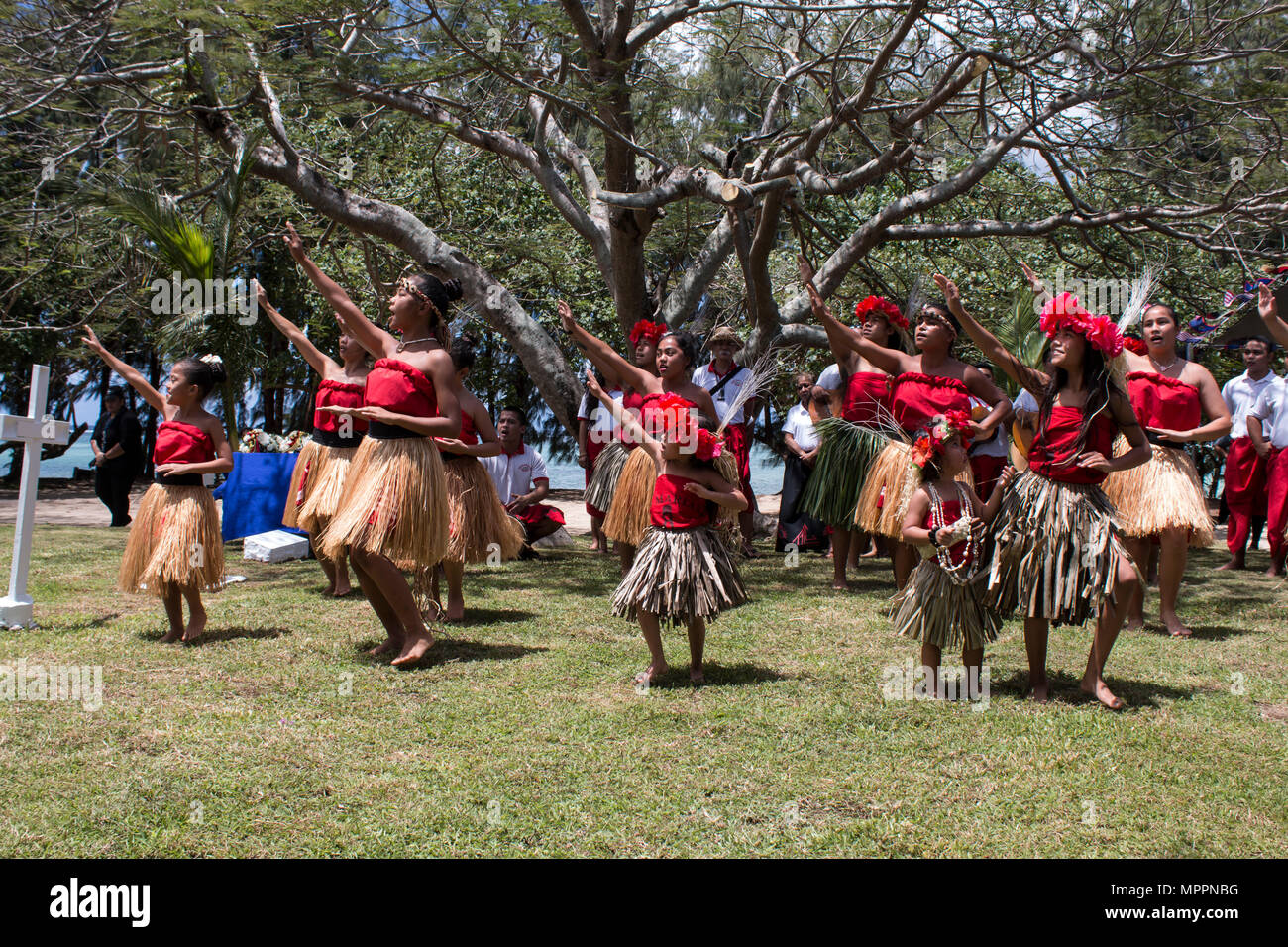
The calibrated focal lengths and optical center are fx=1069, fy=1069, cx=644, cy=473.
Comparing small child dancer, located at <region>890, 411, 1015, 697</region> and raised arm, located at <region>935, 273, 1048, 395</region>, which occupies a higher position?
raised arm, located at <region>935, 273, 1048, 395</region>

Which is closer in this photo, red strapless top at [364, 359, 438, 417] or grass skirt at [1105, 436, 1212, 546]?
red strapless top at [364, 359, 438, 417]

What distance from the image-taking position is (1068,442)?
4.05 m

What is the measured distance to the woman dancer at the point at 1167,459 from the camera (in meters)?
5.27

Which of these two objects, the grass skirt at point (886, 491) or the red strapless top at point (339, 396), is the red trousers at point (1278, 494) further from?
the red strapless top at point (339, 396)

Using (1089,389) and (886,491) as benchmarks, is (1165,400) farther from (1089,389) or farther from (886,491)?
(1089,389)

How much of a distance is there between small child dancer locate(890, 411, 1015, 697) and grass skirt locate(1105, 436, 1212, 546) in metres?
1.47

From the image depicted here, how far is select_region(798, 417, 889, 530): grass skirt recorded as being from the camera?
623 cm

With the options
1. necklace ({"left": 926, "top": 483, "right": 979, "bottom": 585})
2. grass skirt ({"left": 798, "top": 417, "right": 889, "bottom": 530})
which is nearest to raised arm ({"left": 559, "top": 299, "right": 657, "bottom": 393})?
grass skirt ({"left": 798, "top": 417, "right": 889, "bottom": 530})

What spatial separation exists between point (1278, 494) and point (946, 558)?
5.04m

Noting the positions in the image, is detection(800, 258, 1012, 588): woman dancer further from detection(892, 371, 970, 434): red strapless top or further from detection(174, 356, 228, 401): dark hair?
detection(174, 356, 228, 401): dark hair

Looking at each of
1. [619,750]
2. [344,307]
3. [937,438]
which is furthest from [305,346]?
[937,438]

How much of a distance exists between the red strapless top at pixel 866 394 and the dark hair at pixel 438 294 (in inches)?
96.9

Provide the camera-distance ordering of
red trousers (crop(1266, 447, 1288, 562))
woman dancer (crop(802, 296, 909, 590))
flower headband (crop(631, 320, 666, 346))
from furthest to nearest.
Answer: red trousers (crop(1266, 447, 1288, 562)) → flower headband (crop(631, 320, 666, 346)) → woman dancer (crop(802, 296, 909, 590))

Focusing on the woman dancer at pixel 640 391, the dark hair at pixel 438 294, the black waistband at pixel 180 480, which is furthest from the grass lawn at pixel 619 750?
the dark hair at pixel 438 294
